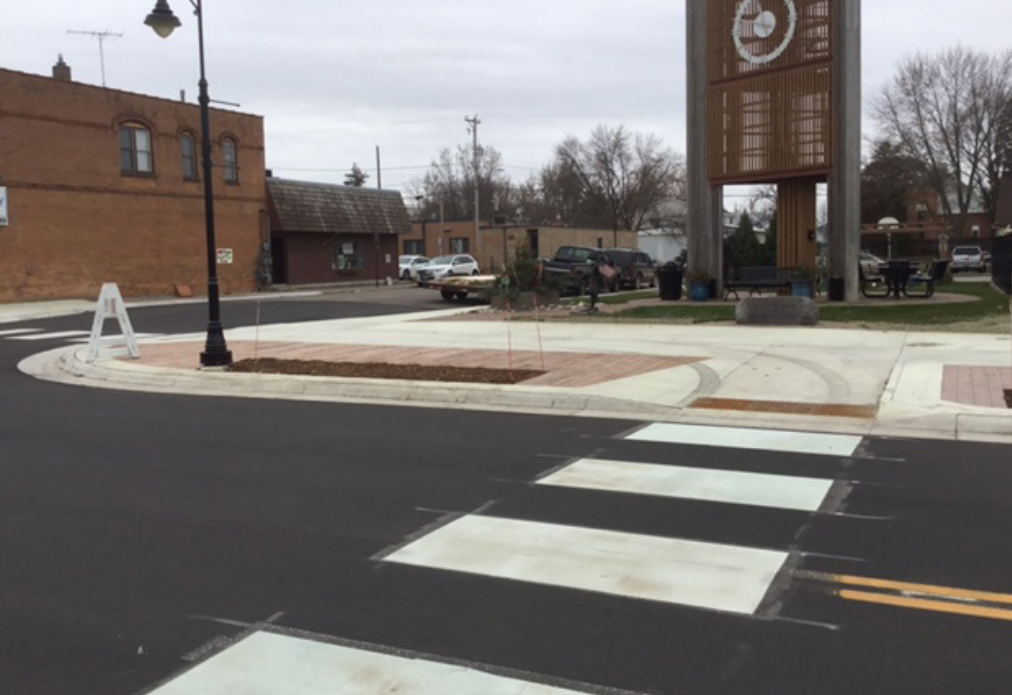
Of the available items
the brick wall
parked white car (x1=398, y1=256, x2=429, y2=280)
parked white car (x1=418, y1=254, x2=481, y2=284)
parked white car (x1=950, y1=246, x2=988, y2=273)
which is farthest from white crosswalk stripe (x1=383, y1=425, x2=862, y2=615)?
parked white car (x1=950, y1=246, x2=988, y2=273)

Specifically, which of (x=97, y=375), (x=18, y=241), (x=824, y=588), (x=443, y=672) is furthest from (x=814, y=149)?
(x=18, y=241)

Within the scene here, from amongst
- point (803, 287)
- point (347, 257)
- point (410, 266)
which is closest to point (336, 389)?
point (803, 287)

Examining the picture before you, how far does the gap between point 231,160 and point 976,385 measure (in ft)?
128

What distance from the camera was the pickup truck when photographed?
31.1 meters

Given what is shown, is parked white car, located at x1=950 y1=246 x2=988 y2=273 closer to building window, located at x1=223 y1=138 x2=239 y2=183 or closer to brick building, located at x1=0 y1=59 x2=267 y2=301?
brick building, located at x1=0 y1=59 x2=267 y2=301

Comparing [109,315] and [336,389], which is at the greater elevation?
[109,315]

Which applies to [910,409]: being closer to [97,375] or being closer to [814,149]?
[97,375]

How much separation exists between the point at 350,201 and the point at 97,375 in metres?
36.0

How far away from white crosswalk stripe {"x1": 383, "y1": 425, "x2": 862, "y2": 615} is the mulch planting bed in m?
4.68

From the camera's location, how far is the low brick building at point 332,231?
151 feet

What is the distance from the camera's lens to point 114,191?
123ft

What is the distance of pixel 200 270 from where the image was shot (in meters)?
41.3

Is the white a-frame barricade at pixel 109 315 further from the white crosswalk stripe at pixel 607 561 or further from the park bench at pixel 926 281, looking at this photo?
the park bench at pixel 926 281

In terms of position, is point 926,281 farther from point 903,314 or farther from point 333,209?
point 333,209
